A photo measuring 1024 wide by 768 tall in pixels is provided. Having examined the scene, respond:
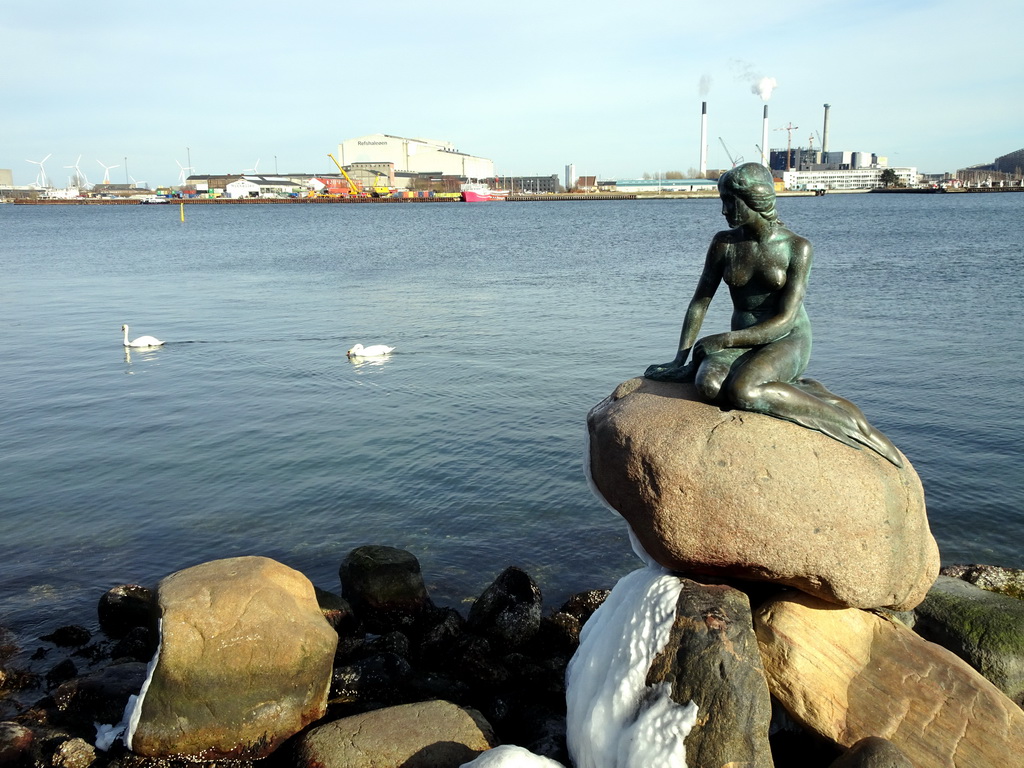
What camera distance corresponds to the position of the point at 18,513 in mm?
14695

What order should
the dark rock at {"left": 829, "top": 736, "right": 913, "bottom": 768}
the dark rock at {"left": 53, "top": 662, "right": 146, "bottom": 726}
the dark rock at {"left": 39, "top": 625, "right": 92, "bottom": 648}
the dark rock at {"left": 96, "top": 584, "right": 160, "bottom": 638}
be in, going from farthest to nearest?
the dark rock at {"left": 96, "top": 584, "right": 160, "bottom": 638}, the dark rock at {"left": 39, "top": 625, "right": 92, "bottom": 648}, the dark rock at {"left": 53, "top": 662, "right": 146, "bottom": 726}, the dark rock at {"left": 829, "top": 736, "right": 913, "bottom": 768}

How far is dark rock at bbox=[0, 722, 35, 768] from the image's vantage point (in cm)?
802

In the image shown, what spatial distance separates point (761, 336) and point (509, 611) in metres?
4.58

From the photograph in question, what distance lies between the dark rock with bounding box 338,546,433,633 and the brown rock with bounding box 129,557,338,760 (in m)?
2.47

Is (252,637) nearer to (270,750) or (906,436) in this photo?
(270,750)

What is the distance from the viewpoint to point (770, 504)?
6.69 m

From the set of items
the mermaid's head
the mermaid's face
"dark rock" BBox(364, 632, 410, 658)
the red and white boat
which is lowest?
"dark rock" BBox(364, 632, 410, 658)

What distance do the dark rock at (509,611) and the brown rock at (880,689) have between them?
11.4 ft

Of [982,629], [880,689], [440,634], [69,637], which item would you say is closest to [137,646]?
[69,637]

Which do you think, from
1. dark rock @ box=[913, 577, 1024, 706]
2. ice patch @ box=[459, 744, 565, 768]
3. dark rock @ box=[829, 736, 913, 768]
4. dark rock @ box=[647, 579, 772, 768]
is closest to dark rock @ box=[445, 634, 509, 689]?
ice patch @ box=[459, 744, 565, 768]

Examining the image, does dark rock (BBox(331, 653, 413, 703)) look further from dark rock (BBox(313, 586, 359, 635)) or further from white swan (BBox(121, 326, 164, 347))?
white swan (BBox(121, 326, 164, 347))

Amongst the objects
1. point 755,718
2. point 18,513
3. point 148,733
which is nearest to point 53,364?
point 18,513

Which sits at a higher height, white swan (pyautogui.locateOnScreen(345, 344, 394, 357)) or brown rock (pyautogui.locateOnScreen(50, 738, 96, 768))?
white swan (pyautogui.locateOnScreen(345, 344, 394, 357))

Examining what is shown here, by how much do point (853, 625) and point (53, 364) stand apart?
2417cm
